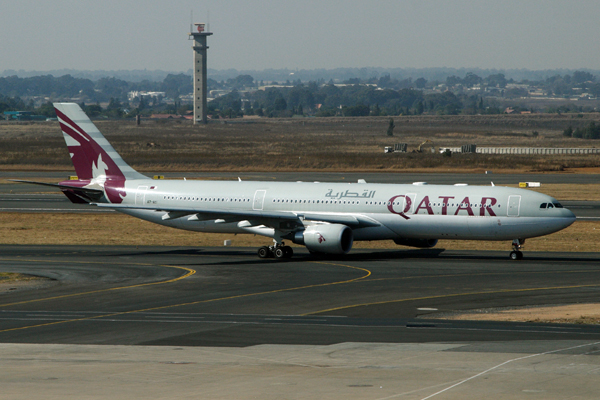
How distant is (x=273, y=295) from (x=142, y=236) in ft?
87.8

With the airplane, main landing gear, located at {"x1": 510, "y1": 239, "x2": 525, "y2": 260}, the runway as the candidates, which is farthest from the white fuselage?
the runway

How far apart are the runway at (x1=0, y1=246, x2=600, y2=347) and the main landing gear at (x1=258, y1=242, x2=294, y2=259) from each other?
0.97 metres

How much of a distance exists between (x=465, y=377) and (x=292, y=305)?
45.7 feet

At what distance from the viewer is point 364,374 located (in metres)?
21.7

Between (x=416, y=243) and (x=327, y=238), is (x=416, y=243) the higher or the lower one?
the lower one

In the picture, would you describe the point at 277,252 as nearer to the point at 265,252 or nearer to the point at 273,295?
the point at 265,252

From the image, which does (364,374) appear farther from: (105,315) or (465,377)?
(105,315)

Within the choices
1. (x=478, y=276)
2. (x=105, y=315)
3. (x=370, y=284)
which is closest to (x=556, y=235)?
(x=478, y=276)

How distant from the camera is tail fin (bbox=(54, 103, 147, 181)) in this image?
56.3m

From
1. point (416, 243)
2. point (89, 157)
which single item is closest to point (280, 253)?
point (416, 243)

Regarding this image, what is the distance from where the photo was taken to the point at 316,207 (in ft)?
168

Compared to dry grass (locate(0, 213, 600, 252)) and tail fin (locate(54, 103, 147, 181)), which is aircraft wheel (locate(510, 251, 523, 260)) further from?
tail fin (locate(54, 103, 147, 181))

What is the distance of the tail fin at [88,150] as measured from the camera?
56281 millimetres

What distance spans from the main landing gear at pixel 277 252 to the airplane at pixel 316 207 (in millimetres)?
63
